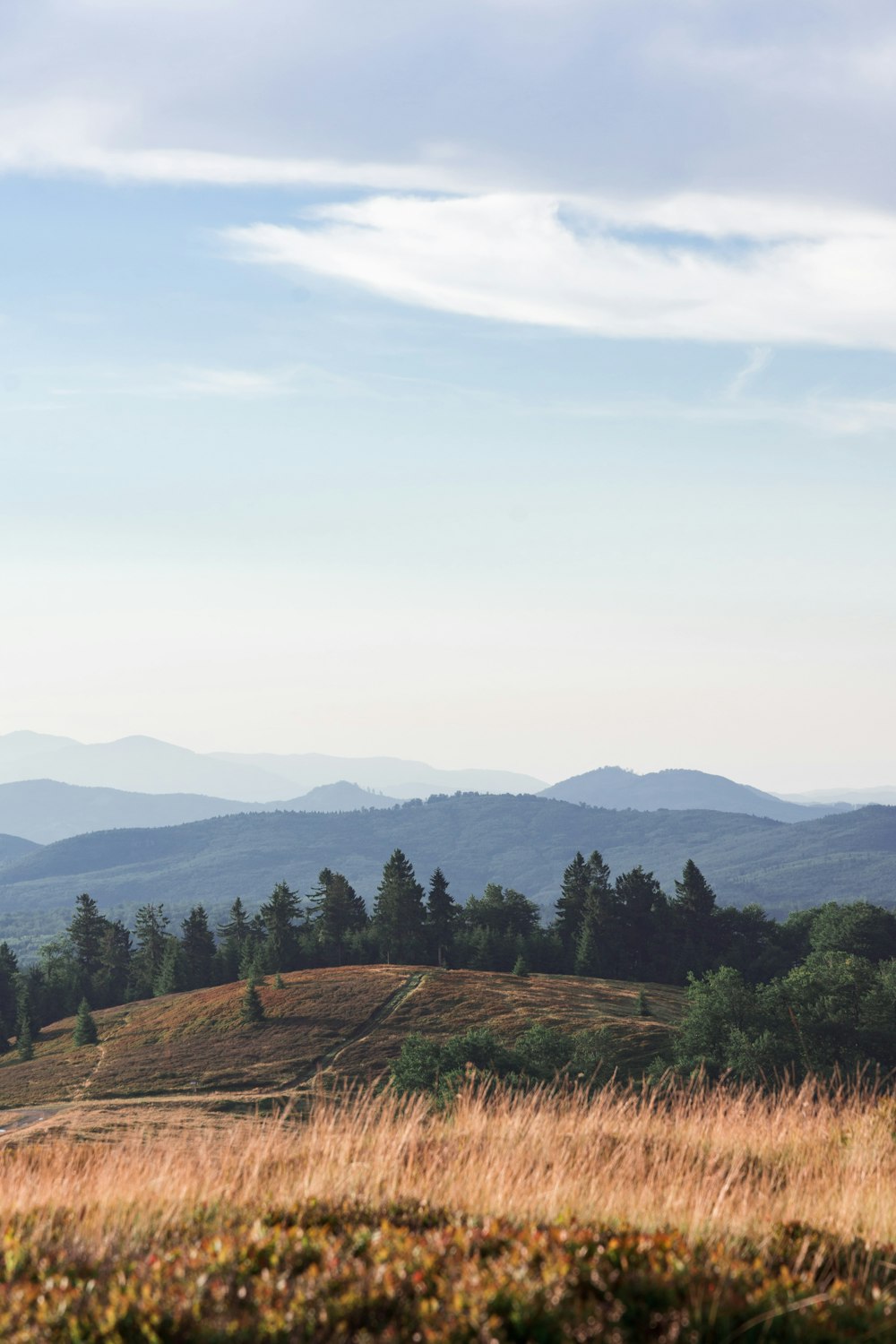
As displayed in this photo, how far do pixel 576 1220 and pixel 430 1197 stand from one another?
1527 mm

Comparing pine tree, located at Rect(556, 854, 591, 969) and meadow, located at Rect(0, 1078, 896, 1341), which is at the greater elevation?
meadow, located at Rect(0, 1078, 896, 1341)

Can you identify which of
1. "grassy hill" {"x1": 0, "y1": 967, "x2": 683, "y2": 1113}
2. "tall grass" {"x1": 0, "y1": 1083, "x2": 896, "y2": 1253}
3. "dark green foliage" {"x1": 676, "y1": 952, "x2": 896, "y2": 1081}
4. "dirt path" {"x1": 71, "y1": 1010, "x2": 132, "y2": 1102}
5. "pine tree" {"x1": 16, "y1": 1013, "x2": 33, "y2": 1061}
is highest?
"tall grass" {"x1": 0, "y1": 1083, "x2": 896, "y2": 1253}

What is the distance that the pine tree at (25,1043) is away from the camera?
327ft

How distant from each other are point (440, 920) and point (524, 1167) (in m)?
117

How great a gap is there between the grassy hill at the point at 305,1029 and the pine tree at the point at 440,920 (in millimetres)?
→ 13706

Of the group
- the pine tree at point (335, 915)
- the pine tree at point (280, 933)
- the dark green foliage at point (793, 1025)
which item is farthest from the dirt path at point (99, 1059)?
the dark green foliage at point (793, 1025)

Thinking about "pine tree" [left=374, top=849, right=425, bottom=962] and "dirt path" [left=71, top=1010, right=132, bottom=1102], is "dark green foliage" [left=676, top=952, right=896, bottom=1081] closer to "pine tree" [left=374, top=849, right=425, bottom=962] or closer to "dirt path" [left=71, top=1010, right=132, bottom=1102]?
"dirt path" [left=71, top=1010, right=132, bottom=1102]

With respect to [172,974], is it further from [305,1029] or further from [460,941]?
A: [305,1029]

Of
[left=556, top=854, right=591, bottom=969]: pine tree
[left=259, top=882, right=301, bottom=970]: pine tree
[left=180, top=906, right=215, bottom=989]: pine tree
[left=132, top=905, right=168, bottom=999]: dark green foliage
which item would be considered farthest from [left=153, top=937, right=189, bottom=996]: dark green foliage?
[left=556, top=854, right=591, bottom=969]: pine tree

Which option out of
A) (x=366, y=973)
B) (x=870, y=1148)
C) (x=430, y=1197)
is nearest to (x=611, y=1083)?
(x=870, y=1148)

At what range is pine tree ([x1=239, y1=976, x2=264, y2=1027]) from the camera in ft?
311

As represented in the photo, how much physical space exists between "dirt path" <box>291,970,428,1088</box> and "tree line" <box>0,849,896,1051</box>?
1809 cm

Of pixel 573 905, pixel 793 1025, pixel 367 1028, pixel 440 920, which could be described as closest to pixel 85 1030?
pixel 367 1028

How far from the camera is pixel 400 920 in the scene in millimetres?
124812
